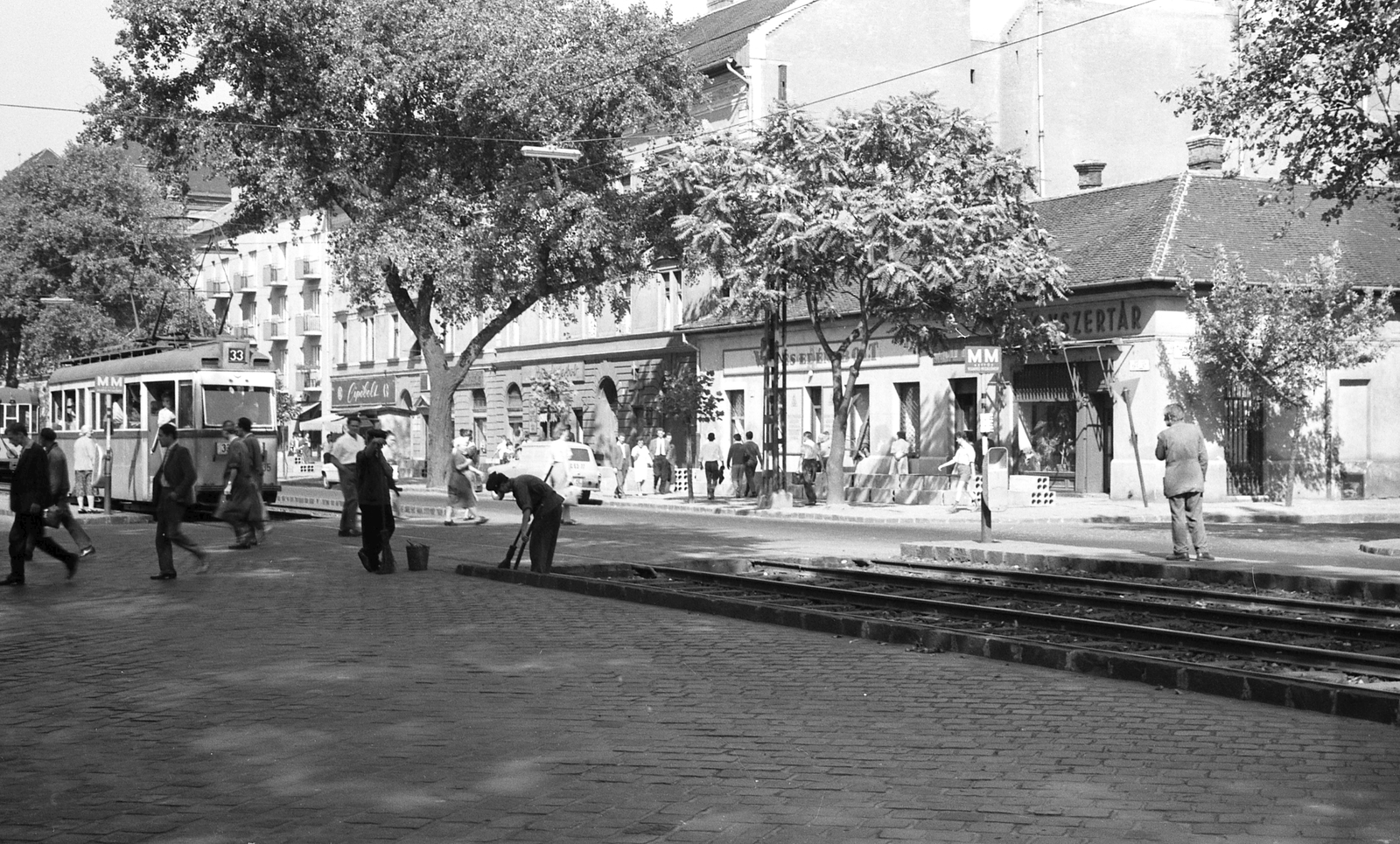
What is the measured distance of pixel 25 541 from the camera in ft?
57.4

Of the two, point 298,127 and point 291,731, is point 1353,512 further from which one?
point 291,731

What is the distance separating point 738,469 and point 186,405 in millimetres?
15254

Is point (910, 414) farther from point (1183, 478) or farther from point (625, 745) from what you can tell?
point (625, 745)

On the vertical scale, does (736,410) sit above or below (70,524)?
above

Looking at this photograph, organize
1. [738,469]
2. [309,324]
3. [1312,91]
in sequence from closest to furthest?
[1312,91] → [738,469] → [309,324]

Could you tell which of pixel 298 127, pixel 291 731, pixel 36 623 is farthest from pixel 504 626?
pixel 298 127

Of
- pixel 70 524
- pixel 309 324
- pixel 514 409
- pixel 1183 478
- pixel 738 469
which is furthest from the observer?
pixel 309 324

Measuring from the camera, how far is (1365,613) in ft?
47.4

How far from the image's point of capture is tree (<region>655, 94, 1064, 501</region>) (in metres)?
31.9

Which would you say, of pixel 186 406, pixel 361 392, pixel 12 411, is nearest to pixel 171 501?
pixel 186 406

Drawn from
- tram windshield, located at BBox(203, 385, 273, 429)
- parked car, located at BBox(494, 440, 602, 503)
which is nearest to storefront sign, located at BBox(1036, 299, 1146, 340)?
parked car, located at BBox(494, 440, 602, 503)

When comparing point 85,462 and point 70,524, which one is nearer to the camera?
point 70,524

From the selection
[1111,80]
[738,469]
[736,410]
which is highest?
[1111,80]

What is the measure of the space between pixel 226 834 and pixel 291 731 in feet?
6.92
